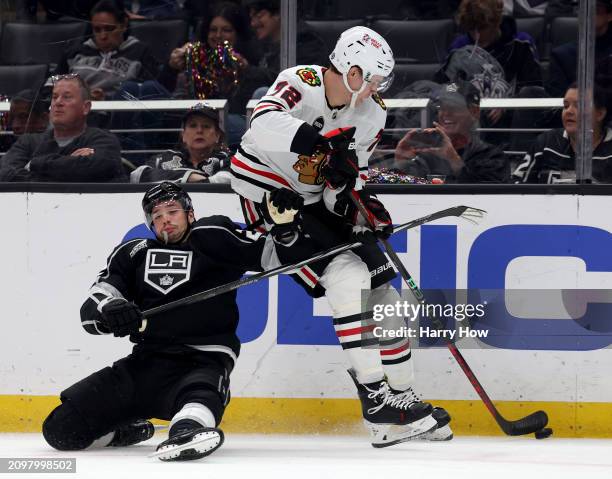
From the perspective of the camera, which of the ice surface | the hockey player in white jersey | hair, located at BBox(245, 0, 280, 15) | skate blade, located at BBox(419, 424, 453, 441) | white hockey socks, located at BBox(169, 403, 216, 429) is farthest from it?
hair, located at BBox(245, 0, 280, 15)

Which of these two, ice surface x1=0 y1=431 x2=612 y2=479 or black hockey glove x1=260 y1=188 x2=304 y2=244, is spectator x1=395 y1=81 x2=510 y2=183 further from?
ice surface x1=0 y1=431 x2=612 y2=479

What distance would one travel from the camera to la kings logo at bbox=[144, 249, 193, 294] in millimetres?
3898

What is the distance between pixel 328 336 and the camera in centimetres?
434

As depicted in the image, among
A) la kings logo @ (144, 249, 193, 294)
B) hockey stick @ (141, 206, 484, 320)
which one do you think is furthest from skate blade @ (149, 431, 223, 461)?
la kings logo @ (144, 249, 193, 294)

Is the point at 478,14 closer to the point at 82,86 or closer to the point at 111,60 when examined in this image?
the point at 111,60

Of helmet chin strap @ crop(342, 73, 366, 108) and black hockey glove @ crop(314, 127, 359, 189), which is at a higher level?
helmet chin strap @ crop(342, 73, 366, 108)

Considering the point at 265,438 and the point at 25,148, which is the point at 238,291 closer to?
the point at 265,438

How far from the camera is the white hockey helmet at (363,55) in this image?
3.83 metres

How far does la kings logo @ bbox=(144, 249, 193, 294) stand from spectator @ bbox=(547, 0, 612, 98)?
1417 mm

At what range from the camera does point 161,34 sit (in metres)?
4.49

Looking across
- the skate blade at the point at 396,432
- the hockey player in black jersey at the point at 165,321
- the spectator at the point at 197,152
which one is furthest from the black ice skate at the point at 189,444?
the spectator at the point at 197,152

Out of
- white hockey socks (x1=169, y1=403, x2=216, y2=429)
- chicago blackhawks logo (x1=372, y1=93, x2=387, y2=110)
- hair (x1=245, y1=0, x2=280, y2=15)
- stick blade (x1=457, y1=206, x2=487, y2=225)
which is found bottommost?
white hockey socks (x1=169, y1=403, x2=216, y2=429)

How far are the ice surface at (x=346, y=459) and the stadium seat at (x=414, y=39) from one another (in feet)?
4.33

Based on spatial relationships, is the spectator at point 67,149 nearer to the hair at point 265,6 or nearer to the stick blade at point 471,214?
the hair at point 265,6
